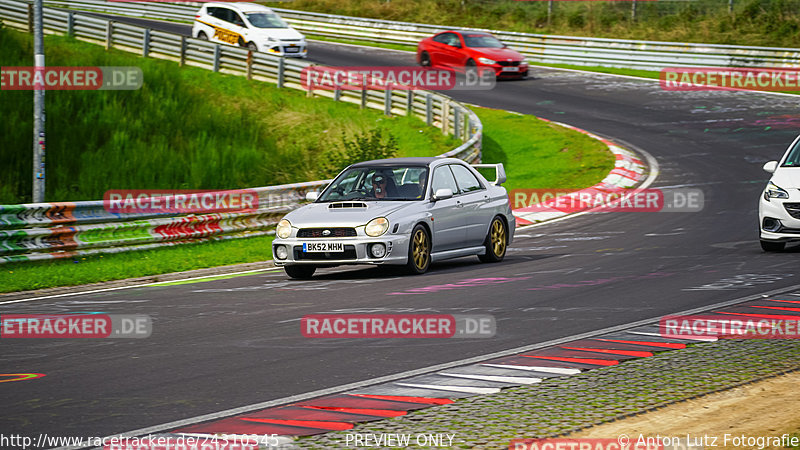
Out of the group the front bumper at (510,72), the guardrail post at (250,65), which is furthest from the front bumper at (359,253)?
the front bumper at (510,72)

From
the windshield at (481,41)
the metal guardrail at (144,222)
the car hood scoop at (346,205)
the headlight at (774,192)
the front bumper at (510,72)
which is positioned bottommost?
the metal guardrail at (144,222)

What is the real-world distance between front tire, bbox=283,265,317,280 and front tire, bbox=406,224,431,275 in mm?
1272

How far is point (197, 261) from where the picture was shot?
16.3 m

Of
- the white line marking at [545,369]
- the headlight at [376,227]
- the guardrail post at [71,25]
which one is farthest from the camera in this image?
the guardrail post at [71,25]

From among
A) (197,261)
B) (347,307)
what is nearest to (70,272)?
(197,261)

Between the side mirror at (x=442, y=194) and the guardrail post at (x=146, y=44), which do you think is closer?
the side mirror at (x=442, y=194)

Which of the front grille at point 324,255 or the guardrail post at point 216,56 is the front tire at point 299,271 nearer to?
the front grille at point 324,255

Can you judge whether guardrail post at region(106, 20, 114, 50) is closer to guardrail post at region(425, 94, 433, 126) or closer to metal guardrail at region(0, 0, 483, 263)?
metal guardrail at region(0, 0, 483, 263)

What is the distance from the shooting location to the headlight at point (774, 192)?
14.7 metres

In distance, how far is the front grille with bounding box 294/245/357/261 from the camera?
13206mm

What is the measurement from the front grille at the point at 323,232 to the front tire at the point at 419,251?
2.47 ft

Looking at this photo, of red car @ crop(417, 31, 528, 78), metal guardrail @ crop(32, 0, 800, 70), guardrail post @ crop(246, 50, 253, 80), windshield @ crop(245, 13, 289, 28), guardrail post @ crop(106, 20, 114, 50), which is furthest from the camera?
windshield @ crop(245, 13, 289, 28)

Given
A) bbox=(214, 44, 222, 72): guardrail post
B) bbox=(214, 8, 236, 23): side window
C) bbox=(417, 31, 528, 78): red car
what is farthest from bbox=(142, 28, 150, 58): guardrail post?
bbox=(417, 31, 528, 78): red car

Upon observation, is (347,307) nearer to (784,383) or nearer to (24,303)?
(24,303)
